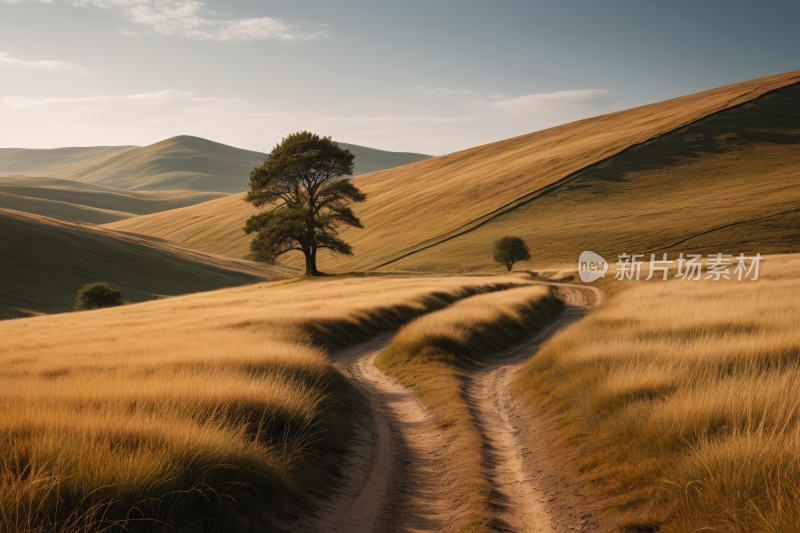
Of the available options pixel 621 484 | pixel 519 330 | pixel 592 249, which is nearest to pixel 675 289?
pixel 519 330

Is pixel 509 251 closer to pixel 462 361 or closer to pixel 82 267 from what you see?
pixel 462 361

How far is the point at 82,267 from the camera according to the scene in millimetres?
59312

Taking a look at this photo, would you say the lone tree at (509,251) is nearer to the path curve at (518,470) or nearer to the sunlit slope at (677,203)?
the sunlit slope at (677,203)

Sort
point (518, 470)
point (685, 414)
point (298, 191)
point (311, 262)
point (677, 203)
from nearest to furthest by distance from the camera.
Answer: point (685, 414) → point (518, 470) → point (298, 191) → point (311, 262) → point (677, 203)

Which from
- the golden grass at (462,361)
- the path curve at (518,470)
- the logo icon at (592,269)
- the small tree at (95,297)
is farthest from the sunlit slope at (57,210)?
the path curve at (518,470)

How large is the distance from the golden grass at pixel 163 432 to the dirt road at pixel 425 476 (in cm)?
59

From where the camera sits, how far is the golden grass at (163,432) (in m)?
4.66

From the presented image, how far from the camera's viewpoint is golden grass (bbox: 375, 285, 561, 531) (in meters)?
7.42

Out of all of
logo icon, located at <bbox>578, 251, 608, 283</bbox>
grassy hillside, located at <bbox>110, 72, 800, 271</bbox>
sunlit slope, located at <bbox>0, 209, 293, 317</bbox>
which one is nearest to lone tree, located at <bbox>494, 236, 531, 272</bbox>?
grassy hillside, located at <bbox>110, 72, 800, 271</bbox>

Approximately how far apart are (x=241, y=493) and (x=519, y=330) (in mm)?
17426

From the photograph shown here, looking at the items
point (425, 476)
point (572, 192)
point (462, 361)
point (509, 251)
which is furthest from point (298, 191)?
point (572, 192)

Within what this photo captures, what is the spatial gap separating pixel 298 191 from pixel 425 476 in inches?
1702

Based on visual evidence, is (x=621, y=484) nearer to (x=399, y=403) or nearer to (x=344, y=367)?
(x=399, y=403)

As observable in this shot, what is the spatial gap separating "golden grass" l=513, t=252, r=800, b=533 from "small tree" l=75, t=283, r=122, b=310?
43142 mm
